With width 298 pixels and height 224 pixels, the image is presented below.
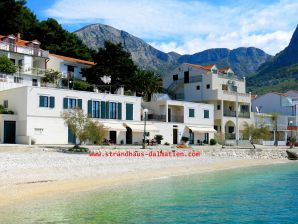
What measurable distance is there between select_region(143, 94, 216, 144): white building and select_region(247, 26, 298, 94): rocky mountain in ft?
279

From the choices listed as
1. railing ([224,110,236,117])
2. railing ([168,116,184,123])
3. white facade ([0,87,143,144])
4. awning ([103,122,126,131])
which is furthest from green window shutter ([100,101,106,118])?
railing ([224,110,236,117])

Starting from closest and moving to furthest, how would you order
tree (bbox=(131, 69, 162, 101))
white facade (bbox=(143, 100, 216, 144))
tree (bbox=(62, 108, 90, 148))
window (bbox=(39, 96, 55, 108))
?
tree (bbox=(62, 108, 90, 148)), window (bbox=(39, 96, 55, 108)), white facade (bbox=(143, 100, 216, 144)), tree (bbox=(131, 69, 162, 101))

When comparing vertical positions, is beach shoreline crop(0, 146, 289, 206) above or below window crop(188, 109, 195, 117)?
below

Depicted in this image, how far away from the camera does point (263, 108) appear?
8588 centimetres

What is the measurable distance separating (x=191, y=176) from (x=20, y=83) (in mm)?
25315

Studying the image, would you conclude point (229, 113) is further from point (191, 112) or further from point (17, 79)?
point (17, 79)

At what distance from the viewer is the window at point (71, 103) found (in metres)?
44.0

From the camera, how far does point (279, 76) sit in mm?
162750

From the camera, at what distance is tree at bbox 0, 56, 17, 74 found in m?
47.7

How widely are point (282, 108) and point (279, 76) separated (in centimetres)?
8395

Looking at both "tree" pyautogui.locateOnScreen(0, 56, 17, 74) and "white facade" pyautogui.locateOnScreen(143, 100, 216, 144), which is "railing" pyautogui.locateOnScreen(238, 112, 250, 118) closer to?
"white facade" pyautogui.locateOnScreen(143, 100, 216, 144)

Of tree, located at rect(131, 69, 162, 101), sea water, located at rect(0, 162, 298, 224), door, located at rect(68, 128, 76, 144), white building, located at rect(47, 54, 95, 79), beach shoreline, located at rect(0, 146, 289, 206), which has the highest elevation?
white building, located at rect(47, 54, 95, 79)

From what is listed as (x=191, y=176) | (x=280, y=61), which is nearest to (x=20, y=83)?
(x=191, y=176)

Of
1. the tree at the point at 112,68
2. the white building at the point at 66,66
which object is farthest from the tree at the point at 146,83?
the white building at the point at 66,66
